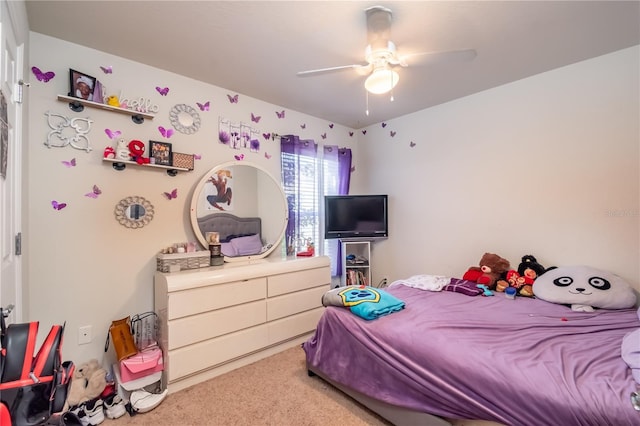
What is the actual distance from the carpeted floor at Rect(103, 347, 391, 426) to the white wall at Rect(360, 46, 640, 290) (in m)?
1.86

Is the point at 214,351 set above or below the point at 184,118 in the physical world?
below

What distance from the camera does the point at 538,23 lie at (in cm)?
189

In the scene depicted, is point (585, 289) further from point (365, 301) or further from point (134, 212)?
point (134, 212)

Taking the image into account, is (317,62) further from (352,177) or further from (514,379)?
(514,379)

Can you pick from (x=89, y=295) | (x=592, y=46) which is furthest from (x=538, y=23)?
(x=89, y=295)

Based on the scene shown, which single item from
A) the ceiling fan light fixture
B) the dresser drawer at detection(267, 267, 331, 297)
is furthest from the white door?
the ceiling fan light fixture

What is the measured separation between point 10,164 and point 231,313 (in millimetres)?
1596

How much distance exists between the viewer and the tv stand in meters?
3.50

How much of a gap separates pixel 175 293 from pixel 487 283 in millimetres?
2580

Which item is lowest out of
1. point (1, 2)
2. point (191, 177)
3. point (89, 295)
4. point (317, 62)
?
point (89, 295)

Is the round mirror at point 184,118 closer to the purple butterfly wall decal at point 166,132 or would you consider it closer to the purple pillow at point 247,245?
the purple butterfly wall decal at point 166,132

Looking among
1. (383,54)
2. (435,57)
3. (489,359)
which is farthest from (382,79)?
(489,359)

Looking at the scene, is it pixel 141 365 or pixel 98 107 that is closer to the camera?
pixel 141 365

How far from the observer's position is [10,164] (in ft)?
4.60
